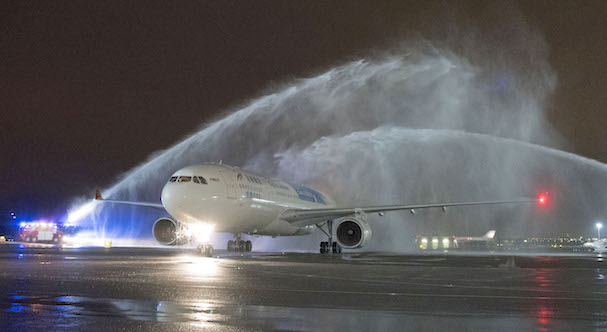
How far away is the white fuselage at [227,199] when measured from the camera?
104 ft

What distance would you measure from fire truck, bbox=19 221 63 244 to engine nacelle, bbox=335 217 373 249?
1445 inches

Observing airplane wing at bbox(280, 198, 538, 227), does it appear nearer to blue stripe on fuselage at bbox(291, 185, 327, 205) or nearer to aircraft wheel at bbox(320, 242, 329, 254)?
aircraft wheel at bbox(320, 242, 329, 254)

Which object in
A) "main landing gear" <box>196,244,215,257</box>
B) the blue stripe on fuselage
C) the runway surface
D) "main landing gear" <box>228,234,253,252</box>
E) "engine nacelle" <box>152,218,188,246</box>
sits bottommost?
the runway surface

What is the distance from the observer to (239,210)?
3450cm

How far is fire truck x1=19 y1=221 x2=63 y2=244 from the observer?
64688mm

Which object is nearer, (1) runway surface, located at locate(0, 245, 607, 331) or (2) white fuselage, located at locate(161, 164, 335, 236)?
(1) runway surface, located at locate(0, 245, 607, 331)

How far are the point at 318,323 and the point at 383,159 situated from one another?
49.7m

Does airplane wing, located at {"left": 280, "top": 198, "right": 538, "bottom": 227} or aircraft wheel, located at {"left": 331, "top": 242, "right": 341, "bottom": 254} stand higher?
airplane wing, located at {"left": 280, "top": 198, "right": 538, "bottom": 227}

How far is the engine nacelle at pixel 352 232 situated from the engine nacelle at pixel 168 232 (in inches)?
382

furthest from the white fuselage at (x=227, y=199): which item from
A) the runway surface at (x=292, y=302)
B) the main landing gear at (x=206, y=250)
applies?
the runway surface at (x=292, y=302)

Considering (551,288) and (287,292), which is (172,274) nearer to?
(287,292)

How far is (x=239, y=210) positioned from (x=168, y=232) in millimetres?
5665

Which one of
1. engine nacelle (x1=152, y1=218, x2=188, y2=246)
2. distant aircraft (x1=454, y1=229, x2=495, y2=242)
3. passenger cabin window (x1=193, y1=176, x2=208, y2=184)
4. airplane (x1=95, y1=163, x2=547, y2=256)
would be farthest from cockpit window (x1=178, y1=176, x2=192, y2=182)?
distant aircraft (x1=454, y1=229, x2=495, y2=242)

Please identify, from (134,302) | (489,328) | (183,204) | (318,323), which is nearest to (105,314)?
(134,302)
